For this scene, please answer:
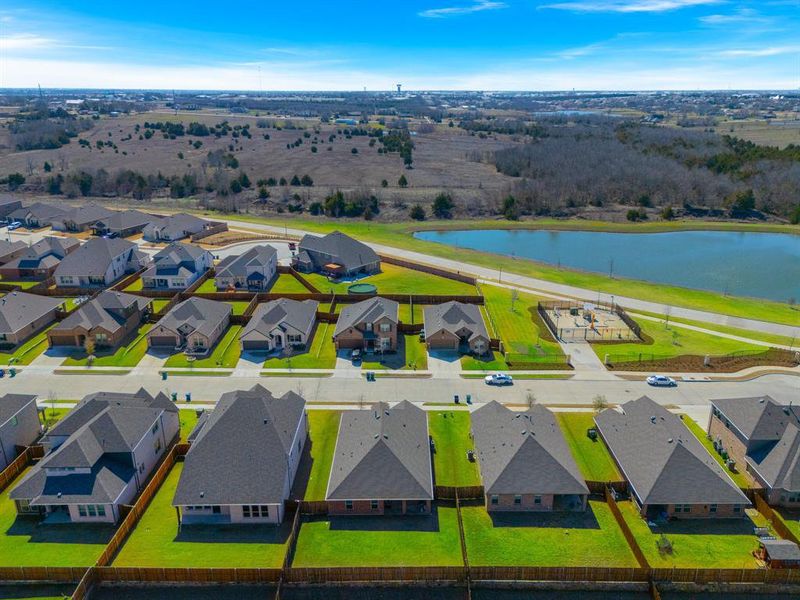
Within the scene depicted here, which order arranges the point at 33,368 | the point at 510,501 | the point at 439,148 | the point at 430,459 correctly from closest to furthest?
the point at 510,501 → the point at 430,459 → the point at 33,368 → the point at 439,148

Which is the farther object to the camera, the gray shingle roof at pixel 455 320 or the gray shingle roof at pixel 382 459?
the gray shingle roof at pixel 455 320

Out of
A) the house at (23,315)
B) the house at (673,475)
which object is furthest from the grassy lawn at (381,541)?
the house at (23,315)

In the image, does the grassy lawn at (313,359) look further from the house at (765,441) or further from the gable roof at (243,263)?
the house at (765,441)

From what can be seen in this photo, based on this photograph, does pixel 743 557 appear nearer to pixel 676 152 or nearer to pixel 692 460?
pixel 692 460

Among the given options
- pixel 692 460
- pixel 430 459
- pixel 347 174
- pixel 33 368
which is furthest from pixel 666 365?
pixel 347 174

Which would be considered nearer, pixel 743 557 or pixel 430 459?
pixel 743 557

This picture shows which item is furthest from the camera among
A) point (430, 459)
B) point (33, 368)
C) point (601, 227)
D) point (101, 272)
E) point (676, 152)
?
point (676, 152)
